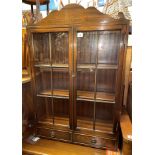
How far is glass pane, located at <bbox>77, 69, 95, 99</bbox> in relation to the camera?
1711mm

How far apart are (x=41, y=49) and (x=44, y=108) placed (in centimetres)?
76

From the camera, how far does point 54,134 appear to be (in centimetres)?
182

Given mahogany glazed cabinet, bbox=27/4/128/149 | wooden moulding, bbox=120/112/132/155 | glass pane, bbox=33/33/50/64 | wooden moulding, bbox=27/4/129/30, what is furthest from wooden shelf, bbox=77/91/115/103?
wooden moulding, bbox=27/4/129/30

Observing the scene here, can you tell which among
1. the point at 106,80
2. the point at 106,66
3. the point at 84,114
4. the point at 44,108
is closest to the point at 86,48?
the point at 106,66

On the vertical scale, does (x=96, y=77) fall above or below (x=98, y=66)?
below

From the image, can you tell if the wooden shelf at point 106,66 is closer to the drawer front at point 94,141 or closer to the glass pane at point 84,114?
the glass pane at point 84,114

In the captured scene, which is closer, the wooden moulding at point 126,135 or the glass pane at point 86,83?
the wooden moulding at point 126,135

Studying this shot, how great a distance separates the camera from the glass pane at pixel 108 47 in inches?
62.5

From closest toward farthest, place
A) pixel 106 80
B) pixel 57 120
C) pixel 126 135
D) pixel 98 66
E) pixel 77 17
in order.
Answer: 1. pixel 126 135
2. pixel 77 17
3. pixel 98 66
4. pixel 106 80
5. pixel 57 120

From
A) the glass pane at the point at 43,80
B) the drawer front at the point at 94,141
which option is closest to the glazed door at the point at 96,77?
the drawer front at the point at 94,141

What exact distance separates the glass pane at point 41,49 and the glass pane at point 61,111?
51cm

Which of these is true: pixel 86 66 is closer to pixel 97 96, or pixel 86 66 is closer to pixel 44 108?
pixel 97 96
